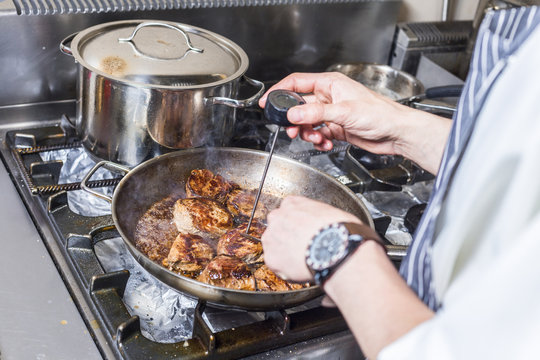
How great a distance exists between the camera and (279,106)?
1109 millimetres

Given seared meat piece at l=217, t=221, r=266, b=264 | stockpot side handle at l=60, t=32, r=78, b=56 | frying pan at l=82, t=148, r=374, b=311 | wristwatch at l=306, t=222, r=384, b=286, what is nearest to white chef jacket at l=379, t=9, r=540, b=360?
wristwatch at l=306, t=222, r=384, b=286

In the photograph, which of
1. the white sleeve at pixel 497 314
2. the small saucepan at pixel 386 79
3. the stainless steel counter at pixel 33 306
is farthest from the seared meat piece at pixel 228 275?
the small saucepan at pixel 386 79

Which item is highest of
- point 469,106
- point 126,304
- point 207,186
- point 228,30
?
point 469,106

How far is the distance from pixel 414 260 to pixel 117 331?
20.4 inches

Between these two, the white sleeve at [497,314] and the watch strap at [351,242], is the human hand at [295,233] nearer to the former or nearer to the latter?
the watch strap at [351,242]

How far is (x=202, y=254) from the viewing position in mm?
1166

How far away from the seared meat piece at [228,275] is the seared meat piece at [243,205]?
0.26 metres

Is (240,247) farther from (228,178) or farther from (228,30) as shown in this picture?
A: (228,30)

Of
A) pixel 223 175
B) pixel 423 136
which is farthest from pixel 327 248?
pixel 223 175

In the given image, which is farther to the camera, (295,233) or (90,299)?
(90,299)

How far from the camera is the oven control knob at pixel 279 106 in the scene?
111cm

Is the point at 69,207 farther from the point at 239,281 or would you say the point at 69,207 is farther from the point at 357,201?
the point at 357,201

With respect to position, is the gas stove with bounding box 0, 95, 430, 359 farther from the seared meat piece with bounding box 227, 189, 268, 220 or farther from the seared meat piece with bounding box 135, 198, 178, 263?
the seared meat piece with bounding box 227, 189, 268, 220

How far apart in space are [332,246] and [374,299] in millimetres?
96
